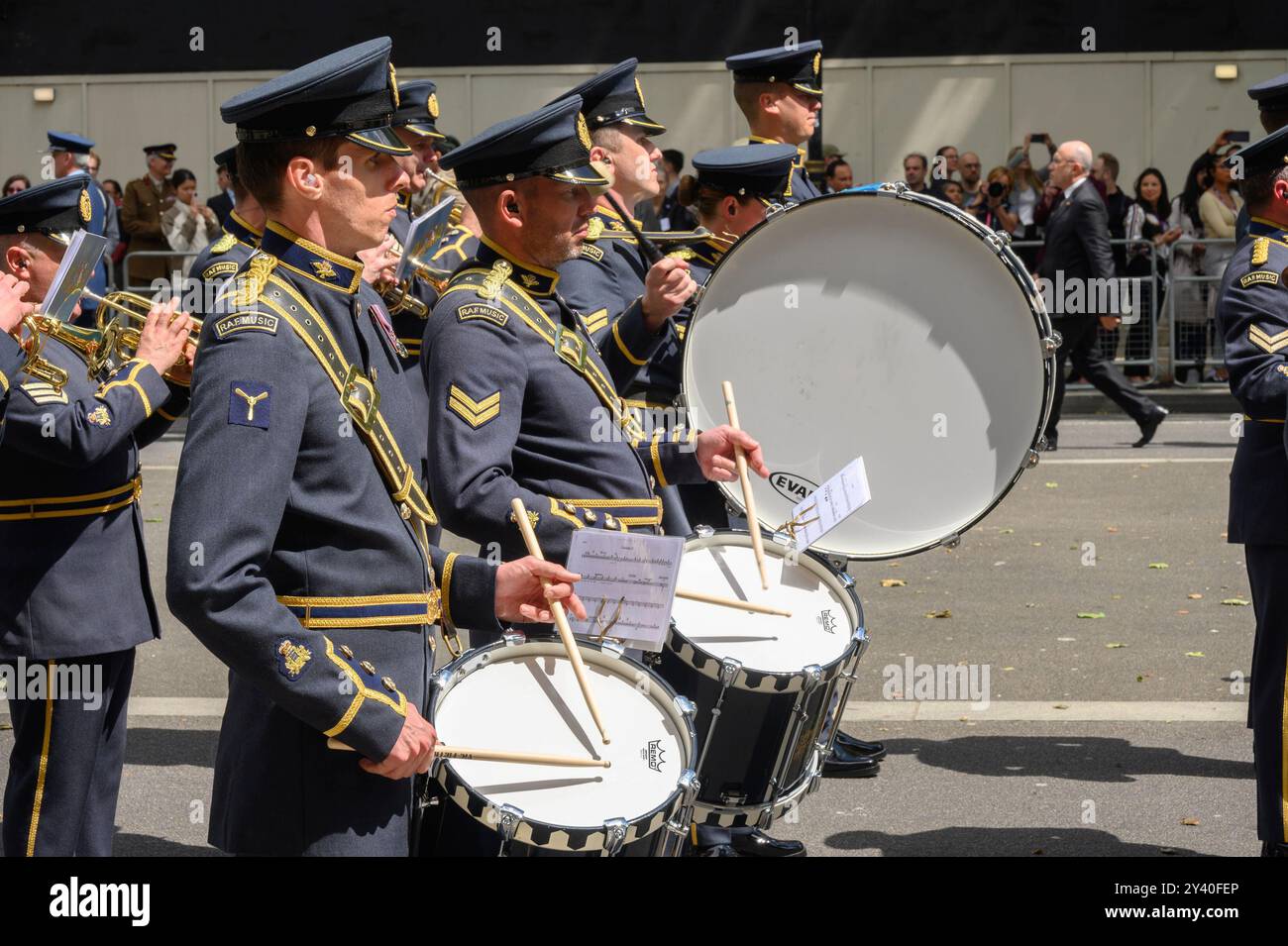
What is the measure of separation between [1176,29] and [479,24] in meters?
7.96

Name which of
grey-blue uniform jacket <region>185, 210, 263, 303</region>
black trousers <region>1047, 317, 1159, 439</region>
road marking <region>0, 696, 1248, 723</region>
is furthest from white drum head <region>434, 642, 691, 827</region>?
black trousers <region>1047, 317, 1159, 439</region>

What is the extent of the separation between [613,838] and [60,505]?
2041 mm

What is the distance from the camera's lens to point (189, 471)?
9.71ft

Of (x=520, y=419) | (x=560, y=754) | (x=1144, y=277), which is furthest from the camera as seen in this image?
(x=1144, y=277)

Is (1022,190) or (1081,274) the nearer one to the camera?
(1081,274)

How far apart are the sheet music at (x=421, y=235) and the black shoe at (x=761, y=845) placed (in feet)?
6.89

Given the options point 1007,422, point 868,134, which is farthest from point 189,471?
point 868,134

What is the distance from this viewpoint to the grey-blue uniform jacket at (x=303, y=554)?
2.93 m

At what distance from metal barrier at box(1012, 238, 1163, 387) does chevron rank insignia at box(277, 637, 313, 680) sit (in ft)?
43.6

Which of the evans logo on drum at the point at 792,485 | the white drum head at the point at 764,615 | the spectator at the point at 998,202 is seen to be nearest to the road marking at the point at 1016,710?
the evans logo on drum at the point at 792,485

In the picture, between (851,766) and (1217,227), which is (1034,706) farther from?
(1217,227)

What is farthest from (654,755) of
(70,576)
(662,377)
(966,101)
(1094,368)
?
(966,101)

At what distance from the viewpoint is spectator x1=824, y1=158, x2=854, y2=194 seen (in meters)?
17.2

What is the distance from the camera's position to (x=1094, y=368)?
1405cm
